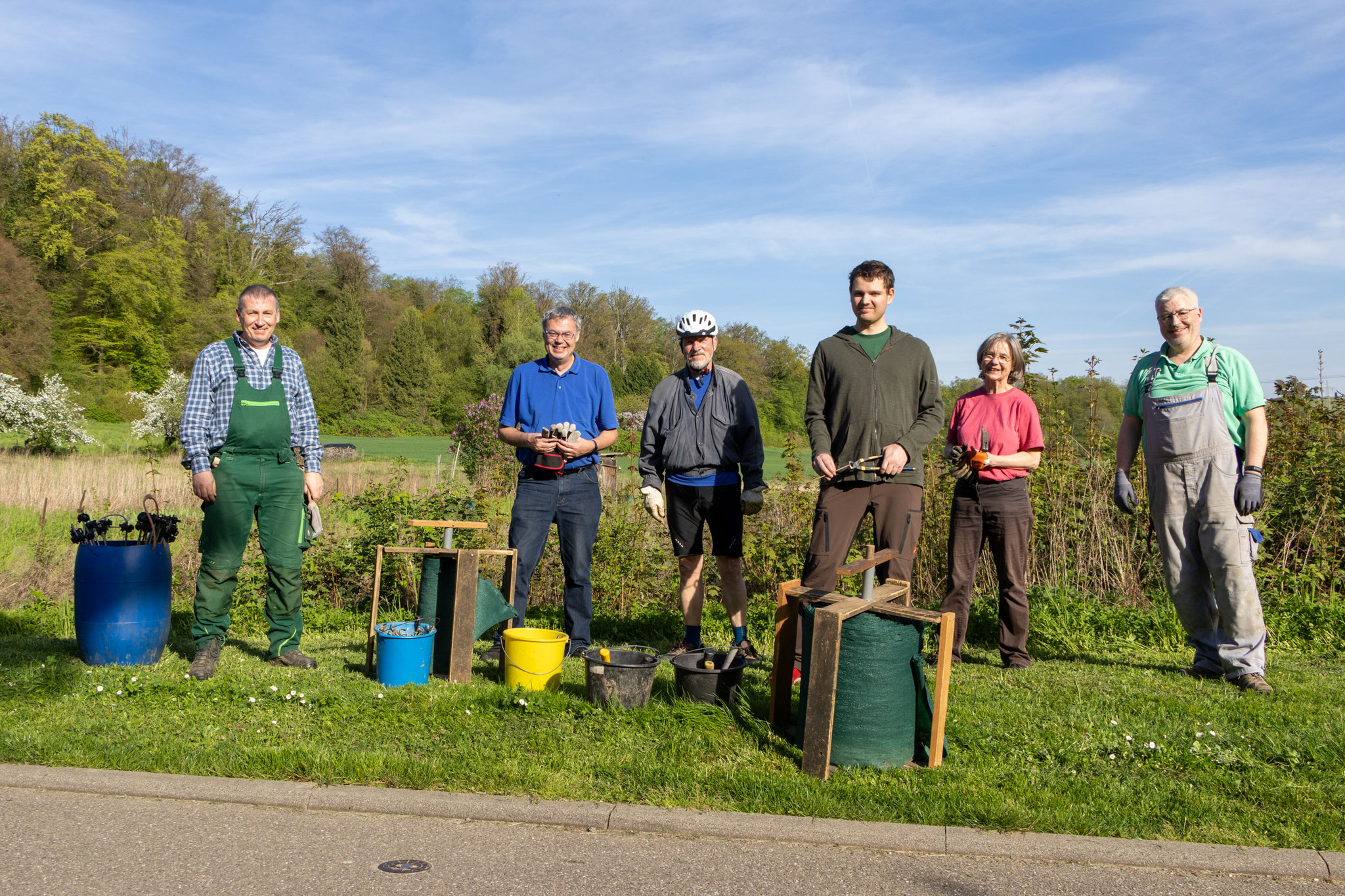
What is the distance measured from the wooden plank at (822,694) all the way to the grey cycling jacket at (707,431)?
1805mm

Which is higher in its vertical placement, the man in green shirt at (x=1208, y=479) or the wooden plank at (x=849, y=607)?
the man in green shirt at (x=1208, y=479)

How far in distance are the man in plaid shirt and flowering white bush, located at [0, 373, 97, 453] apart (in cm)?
2339

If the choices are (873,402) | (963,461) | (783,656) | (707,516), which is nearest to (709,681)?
(783,656)

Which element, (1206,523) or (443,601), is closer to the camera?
(1206,523)

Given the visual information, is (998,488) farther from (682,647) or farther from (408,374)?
(408,374)

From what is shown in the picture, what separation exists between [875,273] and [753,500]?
145 centimetres

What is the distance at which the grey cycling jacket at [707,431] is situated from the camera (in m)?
5.69

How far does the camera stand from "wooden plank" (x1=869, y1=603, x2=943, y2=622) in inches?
157

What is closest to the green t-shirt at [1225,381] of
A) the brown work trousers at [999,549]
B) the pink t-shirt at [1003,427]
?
the pink t-shirt at [1003,427]

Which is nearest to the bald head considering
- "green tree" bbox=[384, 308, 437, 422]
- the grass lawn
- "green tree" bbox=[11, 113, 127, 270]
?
the grass lawn

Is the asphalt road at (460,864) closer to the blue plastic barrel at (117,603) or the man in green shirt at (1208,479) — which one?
the blue plastic barrel at (117,603)

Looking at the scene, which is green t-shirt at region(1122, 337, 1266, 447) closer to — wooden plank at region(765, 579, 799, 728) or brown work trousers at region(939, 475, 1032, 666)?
brown work trousers at region(939, 475, 1032, 666)

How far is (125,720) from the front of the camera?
4.56 m

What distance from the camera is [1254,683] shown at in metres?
5.34
